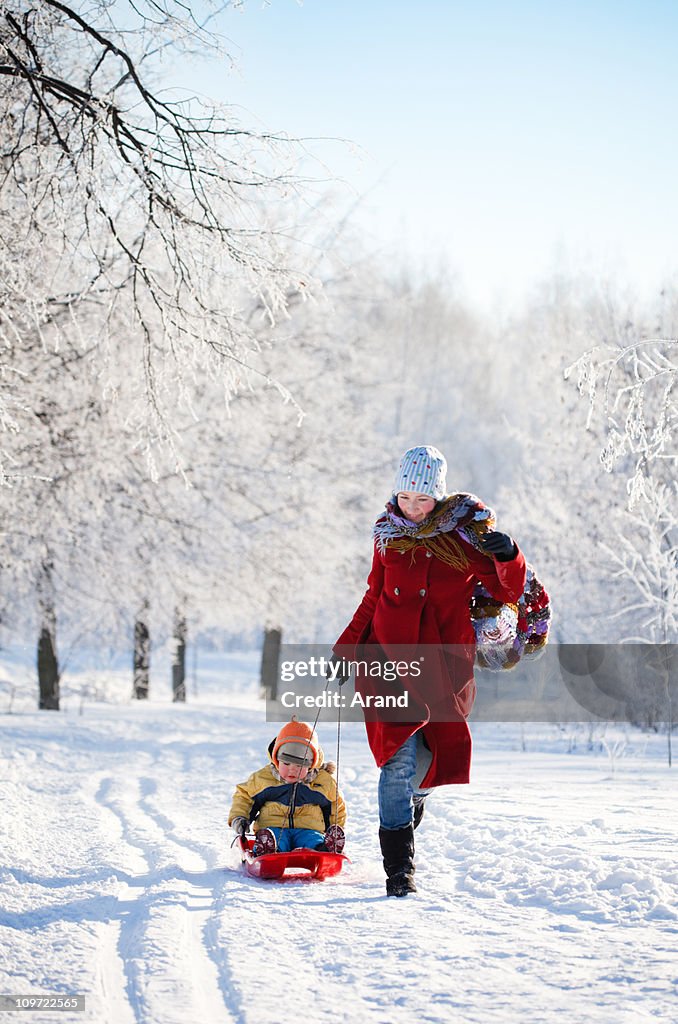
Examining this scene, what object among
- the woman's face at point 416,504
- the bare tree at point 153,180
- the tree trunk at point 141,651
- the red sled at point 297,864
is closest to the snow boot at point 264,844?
the red sled at point 297,864

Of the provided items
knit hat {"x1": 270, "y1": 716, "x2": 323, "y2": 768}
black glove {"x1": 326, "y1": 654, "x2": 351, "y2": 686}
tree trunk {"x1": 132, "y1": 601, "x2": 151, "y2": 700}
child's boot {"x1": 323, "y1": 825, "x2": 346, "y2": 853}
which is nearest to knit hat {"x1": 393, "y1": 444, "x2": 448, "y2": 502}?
black glove {"x1": 326, "y1": 654, "x2": 351, "y2": 686}

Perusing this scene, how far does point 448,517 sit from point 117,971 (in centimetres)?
225

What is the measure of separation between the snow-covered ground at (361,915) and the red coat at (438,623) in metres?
0.56

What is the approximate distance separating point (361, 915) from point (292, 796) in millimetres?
1228

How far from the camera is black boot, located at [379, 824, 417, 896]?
4.19 metres

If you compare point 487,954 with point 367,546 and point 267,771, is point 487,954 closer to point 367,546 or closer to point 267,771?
point 267,771

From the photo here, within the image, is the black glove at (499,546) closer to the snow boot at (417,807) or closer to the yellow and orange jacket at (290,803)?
the snow boot at (417,807)

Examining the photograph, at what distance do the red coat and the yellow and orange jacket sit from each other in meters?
0.71

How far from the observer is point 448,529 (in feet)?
14.4

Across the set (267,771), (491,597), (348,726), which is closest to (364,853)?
(267,771)

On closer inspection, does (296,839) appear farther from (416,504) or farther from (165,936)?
(416,504)

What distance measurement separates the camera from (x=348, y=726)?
49.9 ft

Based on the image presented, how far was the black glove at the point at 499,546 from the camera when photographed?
13.6 feet

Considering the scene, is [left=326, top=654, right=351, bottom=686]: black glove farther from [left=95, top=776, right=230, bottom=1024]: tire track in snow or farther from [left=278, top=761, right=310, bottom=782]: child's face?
[left=95, top=776, right=230, bottom=1024]: tire track in snow
